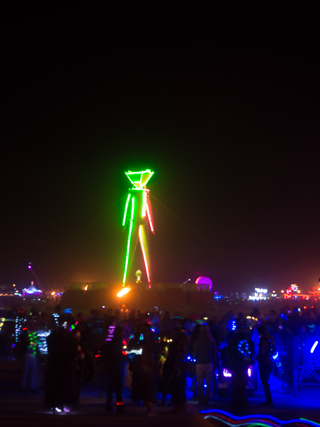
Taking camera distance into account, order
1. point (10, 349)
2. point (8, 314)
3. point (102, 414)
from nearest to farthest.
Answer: point (102, 414), point (10, 349), point (8, 314)

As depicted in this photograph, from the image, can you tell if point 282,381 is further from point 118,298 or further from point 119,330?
point 118,298

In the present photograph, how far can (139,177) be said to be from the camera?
143ft

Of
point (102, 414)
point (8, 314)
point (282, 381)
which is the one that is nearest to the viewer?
point (102, 414)

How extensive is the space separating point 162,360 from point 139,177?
33659 mm

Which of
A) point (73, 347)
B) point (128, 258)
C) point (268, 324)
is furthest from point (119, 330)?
point (128, 258)

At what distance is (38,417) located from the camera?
816 centimetres

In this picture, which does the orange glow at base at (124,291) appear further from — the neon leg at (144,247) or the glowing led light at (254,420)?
the glowing led light at (254,420)

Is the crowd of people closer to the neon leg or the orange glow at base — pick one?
the orange glow at base

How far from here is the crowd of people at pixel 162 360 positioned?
8.43 meters

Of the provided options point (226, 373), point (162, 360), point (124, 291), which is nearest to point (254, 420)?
point (226, 373)

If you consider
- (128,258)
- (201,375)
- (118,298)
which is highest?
(128,258)

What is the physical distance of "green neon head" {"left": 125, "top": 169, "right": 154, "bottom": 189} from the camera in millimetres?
43656

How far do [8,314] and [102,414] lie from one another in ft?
33.1

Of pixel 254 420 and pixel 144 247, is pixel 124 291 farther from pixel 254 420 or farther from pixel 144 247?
pixel 254 420
